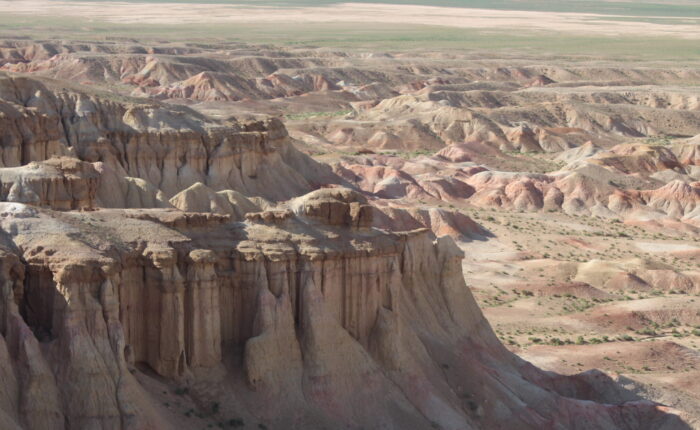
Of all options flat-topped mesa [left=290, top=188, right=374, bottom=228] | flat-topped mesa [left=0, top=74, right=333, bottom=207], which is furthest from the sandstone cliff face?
flat-topped mesa [left=0, top=74, right=333, bottom=207]

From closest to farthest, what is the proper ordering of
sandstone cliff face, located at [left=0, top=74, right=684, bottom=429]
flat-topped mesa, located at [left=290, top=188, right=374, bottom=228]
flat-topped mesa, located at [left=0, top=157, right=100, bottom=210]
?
sandstone cliff face, located at [left=0, top=74, right=684, bottom=429]
flat-topped mesa, located at [left=290, top=188, right=374, bottom=228]
flat-topped mesa, located at [left=0, top=157, right=100, bottom=210]

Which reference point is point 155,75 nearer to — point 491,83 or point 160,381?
point 491,83

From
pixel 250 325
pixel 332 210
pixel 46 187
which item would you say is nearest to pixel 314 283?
pixel 250 325

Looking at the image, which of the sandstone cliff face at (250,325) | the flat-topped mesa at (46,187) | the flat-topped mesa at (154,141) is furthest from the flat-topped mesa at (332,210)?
the flat-topped mesa at (154,141)

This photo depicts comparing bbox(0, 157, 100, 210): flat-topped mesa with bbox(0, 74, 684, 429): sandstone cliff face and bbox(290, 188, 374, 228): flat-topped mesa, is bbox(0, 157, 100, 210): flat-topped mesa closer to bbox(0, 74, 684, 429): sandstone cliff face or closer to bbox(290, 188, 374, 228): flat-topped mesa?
bbox(0, 74, 684, 429): sandstone cliff face

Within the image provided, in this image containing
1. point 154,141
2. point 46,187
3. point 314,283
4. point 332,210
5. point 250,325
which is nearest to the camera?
point 250,325

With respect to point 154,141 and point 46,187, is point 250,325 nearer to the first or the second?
point 46,187

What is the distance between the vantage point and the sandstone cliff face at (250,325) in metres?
27.5

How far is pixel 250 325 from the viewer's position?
106 feet

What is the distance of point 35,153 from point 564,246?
37808mm

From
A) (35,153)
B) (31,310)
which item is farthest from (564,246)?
(31,310)

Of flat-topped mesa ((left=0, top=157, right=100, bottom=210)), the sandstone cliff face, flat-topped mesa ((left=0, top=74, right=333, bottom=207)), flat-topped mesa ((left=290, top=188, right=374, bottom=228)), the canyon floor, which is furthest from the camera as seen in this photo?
flat-topped mesa ((left=0, top=74, right=333, bottom=207))

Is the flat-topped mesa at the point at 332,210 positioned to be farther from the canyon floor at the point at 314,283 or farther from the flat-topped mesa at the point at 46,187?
the flat-topped mesa at the point at 46,187

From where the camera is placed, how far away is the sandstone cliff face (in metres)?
27.5
